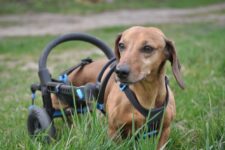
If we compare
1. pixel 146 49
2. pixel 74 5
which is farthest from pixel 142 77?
pixel 74 5

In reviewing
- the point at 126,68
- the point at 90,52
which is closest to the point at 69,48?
the point at 90,52

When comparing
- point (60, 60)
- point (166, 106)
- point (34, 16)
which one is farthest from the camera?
point (34, 16)

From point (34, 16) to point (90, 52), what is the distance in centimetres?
898

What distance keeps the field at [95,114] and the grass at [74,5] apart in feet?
19.6

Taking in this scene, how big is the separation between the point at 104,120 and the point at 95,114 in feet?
1.34

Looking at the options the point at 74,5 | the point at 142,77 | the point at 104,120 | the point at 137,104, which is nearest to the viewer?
the point at 142,77

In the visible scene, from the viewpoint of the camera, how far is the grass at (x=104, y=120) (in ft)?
11.0

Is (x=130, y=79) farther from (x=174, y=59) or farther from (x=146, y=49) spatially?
(x=174, y=59)

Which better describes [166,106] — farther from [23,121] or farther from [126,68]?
[23,121]

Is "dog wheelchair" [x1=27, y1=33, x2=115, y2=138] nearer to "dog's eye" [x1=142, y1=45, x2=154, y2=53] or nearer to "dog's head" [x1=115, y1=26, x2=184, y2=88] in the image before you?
"dog's head" [x1=115, y1=26, x2=184, y2=88]

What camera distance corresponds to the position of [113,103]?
3740mm

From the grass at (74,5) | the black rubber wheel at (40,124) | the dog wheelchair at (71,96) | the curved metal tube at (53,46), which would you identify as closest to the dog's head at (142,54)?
the dog wheelchair at (71,96)

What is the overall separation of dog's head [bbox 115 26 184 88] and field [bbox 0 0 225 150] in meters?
0.40

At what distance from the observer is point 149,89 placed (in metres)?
3.69
